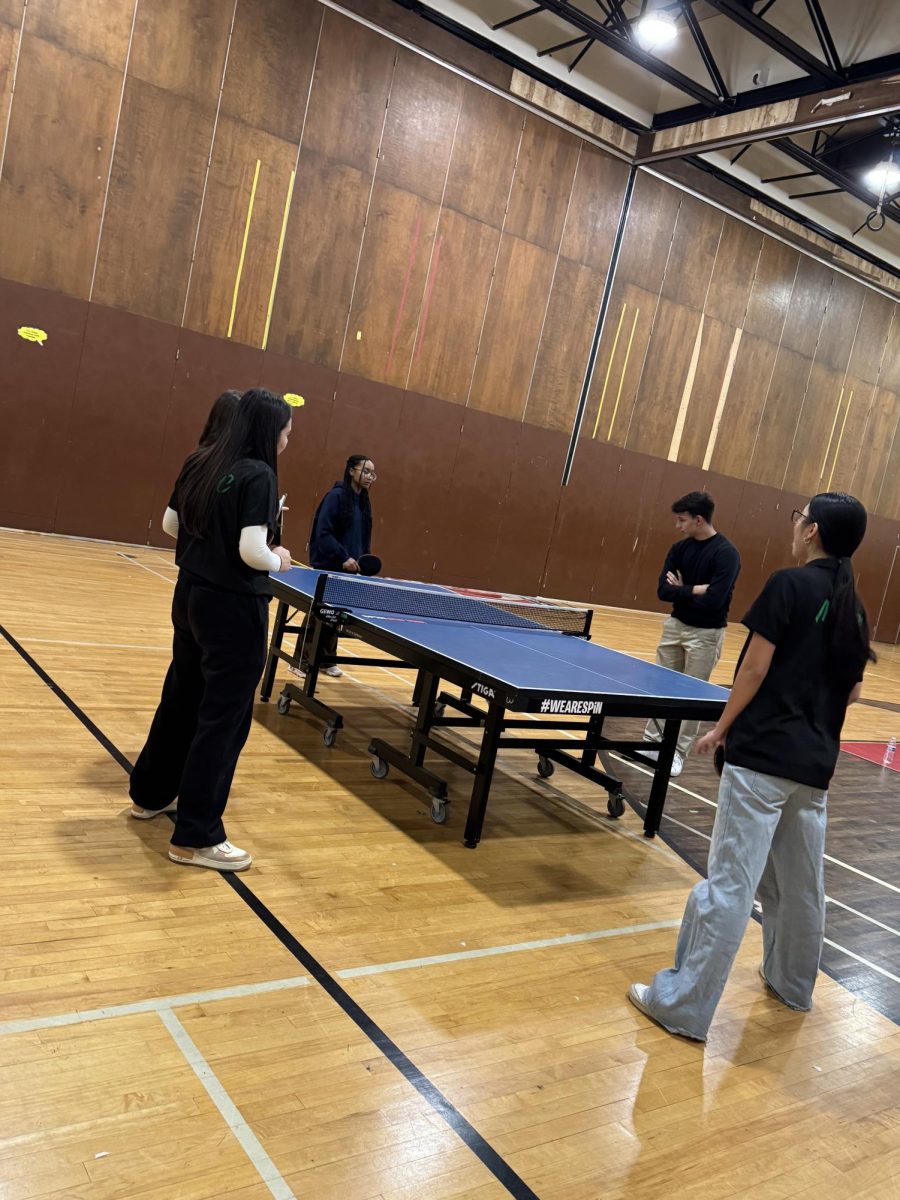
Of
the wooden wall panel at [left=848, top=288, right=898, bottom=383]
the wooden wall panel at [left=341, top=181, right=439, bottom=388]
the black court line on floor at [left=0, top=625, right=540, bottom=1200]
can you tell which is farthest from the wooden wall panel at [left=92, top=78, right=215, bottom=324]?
the wooden wall panel at [left=848, top=288, right=898, bottom=383]

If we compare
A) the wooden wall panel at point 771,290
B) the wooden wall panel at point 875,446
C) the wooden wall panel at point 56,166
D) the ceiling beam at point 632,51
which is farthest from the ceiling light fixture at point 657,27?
the wooden wall panel at point 875,446

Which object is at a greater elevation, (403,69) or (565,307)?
(403,69)

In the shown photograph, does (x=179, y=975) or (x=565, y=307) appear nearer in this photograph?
(x=179, y=975)

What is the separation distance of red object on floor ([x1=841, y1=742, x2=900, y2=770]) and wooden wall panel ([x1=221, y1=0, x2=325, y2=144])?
8189 mm

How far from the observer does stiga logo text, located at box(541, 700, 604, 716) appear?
3.56 meters

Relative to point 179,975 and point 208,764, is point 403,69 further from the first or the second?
point 179,975

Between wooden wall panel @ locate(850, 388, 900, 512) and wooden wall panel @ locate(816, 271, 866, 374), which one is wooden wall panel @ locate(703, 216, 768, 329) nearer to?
wooden wall panel @ locate(816, 271, 866, 374)

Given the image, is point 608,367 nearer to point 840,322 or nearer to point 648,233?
point 648,233

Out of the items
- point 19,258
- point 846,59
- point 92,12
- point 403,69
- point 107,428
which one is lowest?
point 107,428

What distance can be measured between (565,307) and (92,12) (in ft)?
20.6

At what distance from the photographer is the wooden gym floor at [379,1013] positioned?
2025 mm

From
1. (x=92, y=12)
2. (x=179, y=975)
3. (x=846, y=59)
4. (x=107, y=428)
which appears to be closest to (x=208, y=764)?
(x=179, y=975)

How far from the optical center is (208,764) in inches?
121

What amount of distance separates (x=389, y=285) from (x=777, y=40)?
4.74 meters
